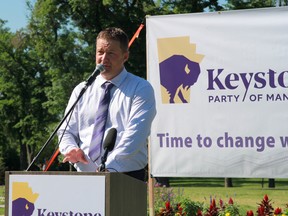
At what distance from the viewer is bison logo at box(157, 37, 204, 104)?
7383 mm

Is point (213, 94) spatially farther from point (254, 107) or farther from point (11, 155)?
point (11, 155)

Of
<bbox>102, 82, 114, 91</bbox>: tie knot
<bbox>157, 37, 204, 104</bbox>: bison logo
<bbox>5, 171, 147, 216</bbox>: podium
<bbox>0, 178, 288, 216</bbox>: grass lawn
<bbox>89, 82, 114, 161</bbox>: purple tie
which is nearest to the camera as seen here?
<bbox>5, 171, 147, 216</bbox>: podium

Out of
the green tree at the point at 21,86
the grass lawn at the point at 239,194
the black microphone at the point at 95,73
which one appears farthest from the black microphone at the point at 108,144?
the green tree at the point at 21,86

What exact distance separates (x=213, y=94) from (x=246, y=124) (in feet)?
1.74

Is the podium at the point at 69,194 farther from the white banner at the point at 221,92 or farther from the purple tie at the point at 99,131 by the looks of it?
the white banner at the point at 221,92

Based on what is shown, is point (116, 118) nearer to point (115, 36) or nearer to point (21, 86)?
point (115, 36)

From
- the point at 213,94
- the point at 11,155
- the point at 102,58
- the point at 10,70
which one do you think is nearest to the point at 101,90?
the point at 102,58

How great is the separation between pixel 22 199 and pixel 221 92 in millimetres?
4281

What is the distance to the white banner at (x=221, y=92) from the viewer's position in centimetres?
711

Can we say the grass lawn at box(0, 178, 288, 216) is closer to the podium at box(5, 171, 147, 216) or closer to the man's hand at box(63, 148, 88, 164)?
the man's hand at box(63, 148, 88, 164)

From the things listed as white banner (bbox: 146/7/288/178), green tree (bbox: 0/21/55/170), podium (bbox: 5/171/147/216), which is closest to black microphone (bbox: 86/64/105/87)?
podium (bbox: 5/171/147/216)

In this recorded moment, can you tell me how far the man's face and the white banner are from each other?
3.38 metres

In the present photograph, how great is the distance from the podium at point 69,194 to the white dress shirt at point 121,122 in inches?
14.6

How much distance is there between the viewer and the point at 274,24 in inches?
281
